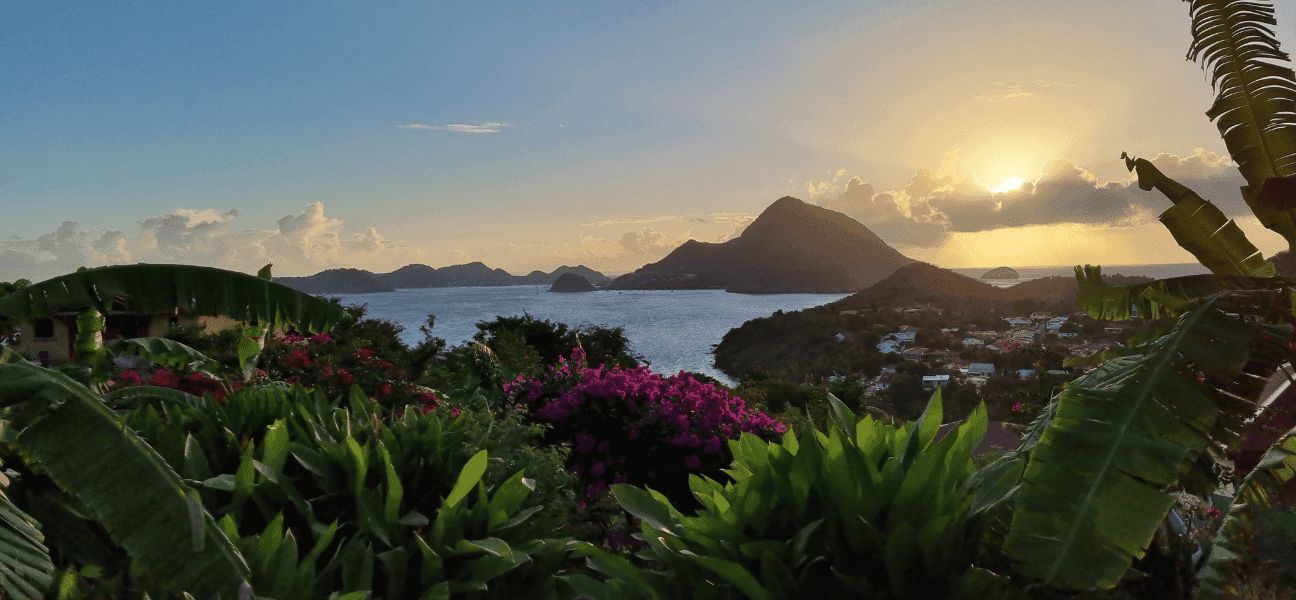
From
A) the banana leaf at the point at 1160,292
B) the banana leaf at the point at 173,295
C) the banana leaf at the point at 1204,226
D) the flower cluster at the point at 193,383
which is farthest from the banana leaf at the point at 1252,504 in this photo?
the flower cluster at the point at 193,383

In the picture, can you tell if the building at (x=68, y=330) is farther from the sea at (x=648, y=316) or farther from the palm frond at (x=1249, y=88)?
the palm frond at (x=1249, y=88)

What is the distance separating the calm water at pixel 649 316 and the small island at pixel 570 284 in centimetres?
614

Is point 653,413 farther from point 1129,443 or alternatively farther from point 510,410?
point 1129,443

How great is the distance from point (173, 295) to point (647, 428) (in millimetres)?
3637

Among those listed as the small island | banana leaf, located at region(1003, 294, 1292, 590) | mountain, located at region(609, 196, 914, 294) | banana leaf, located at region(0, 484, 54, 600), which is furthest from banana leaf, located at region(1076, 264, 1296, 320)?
the small island

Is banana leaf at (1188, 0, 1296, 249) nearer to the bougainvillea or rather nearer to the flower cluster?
the bougainvillea

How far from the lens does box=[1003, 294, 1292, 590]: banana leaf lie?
1.99m

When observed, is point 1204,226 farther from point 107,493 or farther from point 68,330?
point 68,330

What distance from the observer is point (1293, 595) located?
2.21 m

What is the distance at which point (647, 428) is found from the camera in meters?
5.87

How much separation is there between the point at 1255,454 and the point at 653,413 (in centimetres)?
396

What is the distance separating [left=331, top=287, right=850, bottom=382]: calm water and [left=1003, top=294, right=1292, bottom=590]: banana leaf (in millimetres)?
5726

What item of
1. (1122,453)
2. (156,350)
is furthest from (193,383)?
(1122,453)

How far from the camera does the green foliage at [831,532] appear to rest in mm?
2129
